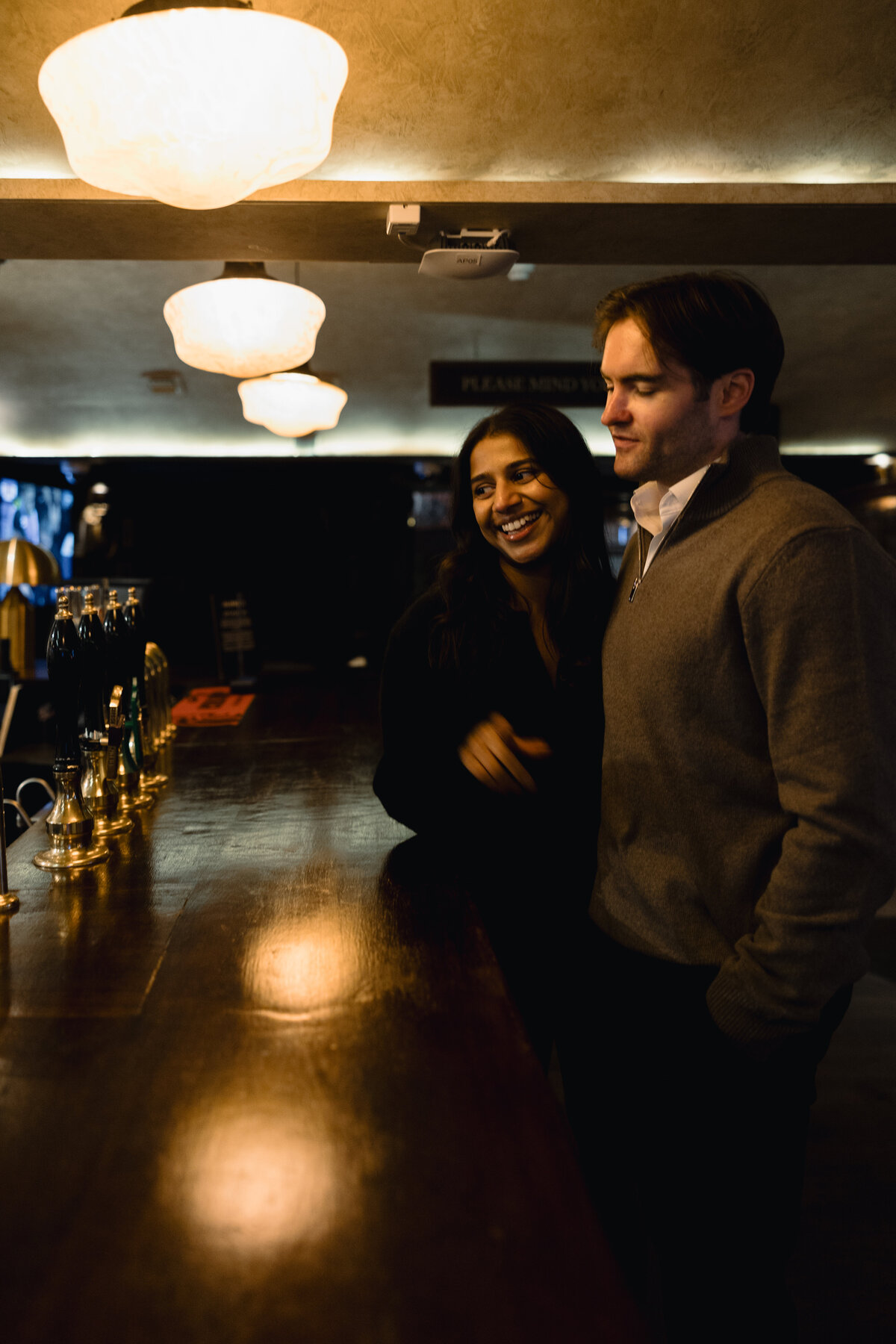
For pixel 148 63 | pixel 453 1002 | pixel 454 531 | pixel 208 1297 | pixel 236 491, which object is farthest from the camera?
pixel 236 491

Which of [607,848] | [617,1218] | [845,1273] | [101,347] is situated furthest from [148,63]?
[101,347]

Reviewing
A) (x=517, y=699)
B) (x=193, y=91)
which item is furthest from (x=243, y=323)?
(x=517, y=699)

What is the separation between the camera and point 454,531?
5.42ft

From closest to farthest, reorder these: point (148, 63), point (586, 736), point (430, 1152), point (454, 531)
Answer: point (430, 1152), point (148, 63), point (586, 736), point (454, 531)

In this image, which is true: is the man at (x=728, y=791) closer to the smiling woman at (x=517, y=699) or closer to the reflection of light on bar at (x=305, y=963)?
the smiling woman at (x=517, y=699)

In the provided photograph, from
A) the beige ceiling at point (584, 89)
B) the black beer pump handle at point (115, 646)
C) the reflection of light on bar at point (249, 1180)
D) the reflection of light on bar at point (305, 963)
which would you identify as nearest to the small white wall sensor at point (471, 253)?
the beige ceiling at point (584, 89)

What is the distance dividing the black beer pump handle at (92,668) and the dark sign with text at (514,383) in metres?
3.35

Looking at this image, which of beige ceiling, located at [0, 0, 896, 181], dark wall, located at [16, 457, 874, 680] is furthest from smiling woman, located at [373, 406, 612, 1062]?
dark wall, located at [16, 457, 874, 680]

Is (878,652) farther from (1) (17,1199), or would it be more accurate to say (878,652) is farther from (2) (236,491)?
(2) (236,491)

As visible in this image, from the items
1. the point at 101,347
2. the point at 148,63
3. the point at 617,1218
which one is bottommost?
the point at 617,1218

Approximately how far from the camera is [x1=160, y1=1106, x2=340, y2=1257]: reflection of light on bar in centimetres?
61

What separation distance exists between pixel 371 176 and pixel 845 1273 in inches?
119

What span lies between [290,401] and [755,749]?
2.88 metres

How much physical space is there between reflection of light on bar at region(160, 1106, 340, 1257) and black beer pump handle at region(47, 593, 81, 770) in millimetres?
884
